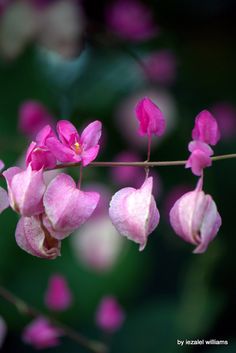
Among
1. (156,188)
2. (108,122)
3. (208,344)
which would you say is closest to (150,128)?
(208,344)

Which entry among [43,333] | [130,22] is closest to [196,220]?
[43,333]

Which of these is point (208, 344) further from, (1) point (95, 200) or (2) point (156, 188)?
(1) point (95, 200)

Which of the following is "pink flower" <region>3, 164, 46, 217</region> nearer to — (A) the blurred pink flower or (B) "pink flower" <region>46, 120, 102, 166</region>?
(B) "pink flower" <region>46, 120, 102, 166</region>

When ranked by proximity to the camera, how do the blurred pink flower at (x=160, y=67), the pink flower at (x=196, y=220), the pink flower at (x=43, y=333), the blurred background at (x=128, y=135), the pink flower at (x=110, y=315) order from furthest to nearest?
the blurred pink flower at (x=160, y=67) < the blurred background at (x=128, y=135) < the pink flower at (x=110, y=315) < the pink flower at (x=43, y=333) < the pink flower at (x=196, y=220)

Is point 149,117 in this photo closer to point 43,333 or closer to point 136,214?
point 136,214

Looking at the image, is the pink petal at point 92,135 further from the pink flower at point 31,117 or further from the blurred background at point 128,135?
the blurred background at point 128,135

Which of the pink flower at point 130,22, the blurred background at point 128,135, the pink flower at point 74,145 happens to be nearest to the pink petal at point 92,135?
the pink flower at point 74,145

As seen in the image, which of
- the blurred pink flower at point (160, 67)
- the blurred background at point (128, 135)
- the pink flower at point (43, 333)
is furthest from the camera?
the blurred pink flower at point (160, 67)

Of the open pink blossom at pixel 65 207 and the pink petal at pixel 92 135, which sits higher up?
the pink petal at pixel 92 135

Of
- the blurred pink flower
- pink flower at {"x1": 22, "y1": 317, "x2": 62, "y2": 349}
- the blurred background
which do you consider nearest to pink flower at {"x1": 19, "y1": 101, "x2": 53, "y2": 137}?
the blurred background
